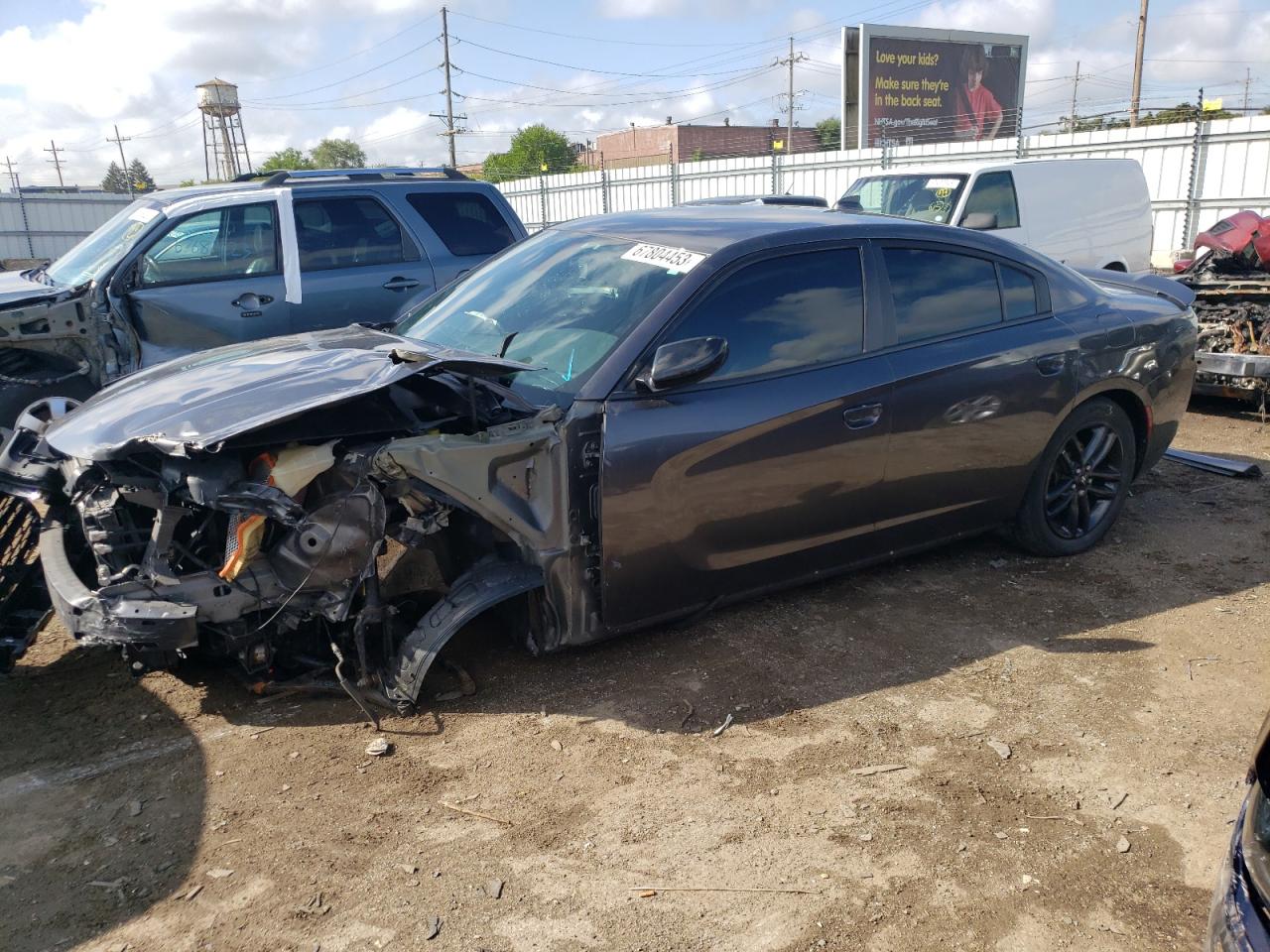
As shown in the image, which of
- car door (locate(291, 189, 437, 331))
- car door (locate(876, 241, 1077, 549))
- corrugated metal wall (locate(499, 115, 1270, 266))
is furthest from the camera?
corrugated metal wall (locate(499, 115, 1270, 266))

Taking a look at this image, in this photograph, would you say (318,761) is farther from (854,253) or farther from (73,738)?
(854,253)

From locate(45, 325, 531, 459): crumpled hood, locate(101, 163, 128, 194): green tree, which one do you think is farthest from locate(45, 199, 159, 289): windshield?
locate(101, 163, 128, 194): green tree

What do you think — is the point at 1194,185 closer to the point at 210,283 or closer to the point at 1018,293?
the point at 1018,293

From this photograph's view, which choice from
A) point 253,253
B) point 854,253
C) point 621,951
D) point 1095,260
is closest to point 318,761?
point 621,951

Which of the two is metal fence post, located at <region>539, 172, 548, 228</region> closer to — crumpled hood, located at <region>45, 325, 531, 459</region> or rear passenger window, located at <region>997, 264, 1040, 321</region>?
rear passenger window, located at <region>997, 264, 1040, 321</region>

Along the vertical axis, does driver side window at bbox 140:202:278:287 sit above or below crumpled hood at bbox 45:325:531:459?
above

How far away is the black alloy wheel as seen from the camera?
16.4 ft

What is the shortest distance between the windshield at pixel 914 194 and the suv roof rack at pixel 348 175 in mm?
4805

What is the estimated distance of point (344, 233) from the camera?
7.08 metres

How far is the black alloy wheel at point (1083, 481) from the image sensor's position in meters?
5.00

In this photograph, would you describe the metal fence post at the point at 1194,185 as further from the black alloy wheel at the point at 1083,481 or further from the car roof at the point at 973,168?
the black alloy wheel at the point at 1083,481

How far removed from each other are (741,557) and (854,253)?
142 centimetres

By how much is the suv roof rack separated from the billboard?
29800 mm

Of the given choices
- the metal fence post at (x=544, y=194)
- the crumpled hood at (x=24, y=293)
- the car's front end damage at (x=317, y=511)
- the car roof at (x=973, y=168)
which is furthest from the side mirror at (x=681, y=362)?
the metal fence post at (x=544, y=194)
